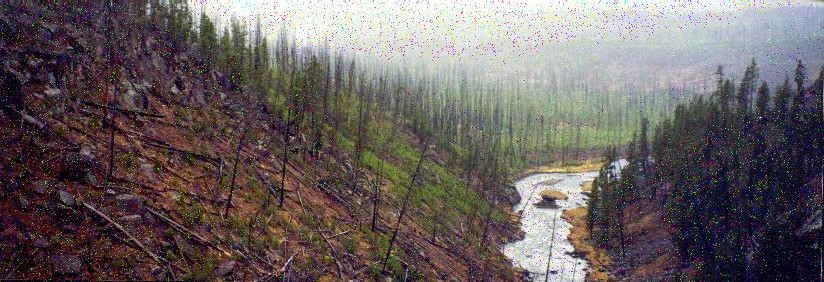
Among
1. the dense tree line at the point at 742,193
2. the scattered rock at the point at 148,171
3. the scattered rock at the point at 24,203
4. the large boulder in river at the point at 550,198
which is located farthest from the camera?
the large boulder in river at the point at 550,198

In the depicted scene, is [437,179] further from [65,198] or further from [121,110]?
[65,198]

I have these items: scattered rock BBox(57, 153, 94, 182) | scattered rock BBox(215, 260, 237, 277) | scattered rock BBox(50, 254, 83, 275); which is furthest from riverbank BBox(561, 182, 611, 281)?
scattered rock BBox(50, 254, 83, 275)

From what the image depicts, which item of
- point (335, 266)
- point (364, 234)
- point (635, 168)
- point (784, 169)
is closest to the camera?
point (335, 266)

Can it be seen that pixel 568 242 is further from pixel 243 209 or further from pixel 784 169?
pixel 243 209

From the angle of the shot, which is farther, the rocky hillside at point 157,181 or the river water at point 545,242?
the river water at point 545,242

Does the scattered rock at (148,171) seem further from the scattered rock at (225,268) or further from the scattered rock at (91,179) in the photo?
the scattered rock at (225,268)

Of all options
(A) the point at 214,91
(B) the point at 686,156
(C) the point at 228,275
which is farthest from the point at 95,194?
(B) the point at 686,156

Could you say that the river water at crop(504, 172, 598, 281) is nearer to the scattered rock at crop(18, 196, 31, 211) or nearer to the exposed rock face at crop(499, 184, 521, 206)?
the exposed rock face at crop(499, 184, 521, 206)

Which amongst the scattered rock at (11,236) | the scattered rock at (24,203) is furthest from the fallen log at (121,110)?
the scattered rock at (11,236)
